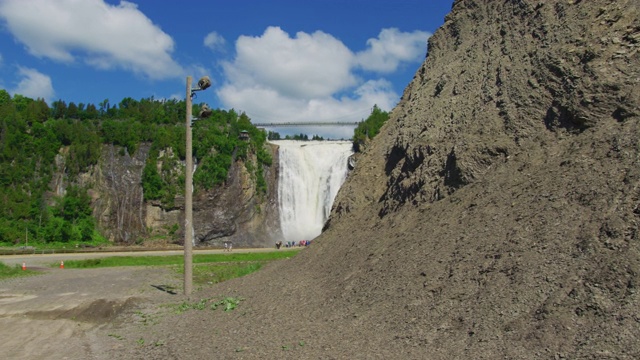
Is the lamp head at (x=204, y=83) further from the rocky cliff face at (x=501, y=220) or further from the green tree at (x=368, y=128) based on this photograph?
the green tree at (x=368, y=128)

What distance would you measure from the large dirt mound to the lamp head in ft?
18.9

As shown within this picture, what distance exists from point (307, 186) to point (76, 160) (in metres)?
26.3

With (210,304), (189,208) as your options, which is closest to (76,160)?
(189,208)

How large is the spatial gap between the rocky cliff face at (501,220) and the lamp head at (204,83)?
222 inches

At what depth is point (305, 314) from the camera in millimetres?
9797

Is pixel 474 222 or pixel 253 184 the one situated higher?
pixel 253 184

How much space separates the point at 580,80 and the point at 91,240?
55.6m

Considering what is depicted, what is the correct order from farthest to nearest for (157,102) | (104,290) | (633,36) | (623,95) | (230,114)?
(157,102), (230,114), (104,290), (633,36), (623,95)

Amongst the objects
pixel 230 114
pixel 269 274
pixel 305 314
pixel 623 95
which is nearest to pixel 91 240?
pixel 230 114

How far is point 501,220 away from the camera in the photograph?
880cm

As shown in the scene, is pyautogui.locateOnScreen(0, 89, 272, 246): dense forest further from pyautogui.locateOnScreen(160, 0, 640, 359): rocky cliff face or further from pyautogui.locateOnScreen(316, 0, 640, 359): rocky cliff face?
pyautogui.locateOnScreen(316, 0, 640, 359): rocky cliff face

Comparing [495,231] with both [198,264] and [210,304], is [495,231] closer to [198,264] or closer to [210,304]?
[210,304]

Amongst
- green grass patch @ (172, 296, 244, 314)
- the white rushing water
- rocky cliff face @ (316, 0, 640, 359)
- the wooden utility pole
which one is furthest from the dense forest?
rocky cliff face @ (316, 0, 640, 359)

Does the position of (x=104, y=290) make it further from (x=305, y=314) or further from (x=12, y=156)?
(x=12, y=156)
